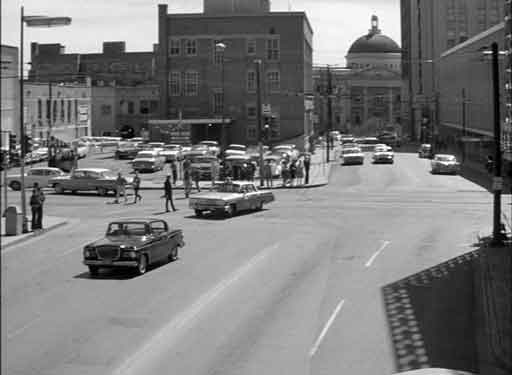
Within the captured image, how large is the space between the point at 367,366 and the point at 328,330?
7.78ft

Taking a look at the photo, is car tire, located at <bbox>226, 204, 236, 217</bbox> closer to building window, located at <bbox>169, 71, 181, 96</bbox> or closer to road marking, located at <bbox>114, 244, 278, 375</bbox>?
road marking, located at <bbox>114, 244, 278, 375</bbox>

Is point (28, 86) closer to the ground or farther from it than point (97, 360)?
farther from it

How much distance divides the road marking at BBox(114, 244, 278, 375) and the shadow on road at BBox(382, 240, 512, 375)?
11.6 feet

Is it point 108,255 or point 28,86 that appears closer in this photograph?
point 108,255

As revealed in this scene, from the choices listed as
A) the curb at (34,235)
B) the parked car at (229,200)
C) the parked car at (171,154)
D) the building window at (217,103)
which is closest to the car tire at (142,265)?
the curb at (34,235)

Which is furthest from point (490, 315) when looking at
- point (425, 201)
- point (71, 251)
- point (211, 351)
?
point (425, 201)

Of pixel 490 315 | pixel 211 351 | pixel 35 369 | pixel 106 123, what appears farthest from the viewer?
pixel 106 123

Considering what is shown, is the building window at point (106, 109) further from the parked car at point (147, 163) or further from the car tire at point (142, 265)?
the car tire at point (142, 265)

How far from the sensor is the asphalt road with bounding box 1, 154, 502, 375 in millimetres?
13180

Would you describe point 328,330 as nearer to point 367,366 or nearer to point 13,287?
point 367,366

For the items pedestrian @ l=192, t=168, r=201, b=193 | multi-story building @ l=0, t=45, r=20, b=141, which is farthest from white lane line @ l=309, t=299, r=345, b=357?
pedestrian @ l=192, t=168, r=201, b=193

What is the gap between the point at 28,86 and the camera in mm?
71625

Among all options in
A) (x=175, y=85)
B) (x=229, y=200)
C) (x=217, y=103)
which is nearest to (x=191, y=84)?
(x=175, y=85)

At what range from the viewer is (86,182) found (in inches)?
1742
